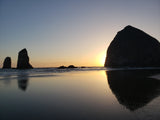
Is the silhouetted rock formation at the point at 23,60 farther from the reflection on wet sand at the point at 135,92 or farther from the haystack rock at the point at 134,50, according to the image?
the reflection on wet sand at the point at 135,92

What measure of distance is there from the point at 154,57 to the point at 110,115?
439 ft

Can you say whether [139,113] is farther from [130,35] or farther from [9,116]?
[130,35]

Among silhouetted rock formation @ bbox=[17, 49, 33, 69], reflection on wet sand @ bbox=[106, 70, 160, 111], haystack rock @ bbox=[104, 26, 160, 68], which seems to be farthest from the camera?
haystack rock @ bbox=[104, 26, 160, 68]

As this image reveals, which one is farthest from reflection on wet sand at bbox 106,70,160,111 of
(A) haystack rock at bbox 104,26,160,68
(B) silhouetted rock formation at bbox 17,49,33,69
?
(A) haystack rock at bbox 104,26,160,68

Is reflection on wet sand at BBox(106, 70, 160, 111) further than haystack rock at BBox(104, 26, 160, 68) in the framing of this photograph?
No

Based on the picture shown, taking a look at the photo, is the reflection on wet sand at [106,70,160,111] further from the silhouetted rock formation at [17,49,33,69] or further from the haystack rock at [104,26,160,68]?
the haystack rock at [104,26,160,68]

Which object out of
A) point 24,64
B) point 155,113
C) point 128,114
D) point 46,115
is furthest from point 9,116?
point 24,64

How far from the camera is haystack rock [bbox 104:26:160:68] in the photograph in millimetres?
123125

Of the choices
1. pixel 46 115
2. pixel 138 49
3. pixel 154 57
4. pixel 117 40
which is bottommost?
pixel 46 115

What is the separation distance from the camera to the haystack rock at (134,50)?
123 meters

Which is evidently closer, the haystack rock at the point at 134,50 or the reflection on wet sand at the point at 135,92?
the reflection on wet sand at the point at 135,92

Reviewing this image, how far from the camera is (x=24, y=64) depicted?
11619 cm

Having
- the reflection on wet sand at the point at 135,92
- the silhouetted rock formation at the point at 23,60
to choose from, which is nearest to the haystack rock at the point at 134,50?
the silhouetted rock formation at the point at 23,60

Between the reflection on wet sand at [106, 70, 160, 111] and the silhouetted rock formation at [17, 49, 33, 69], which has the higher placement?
the silhouetted rock formation at [17, 49, 33, 69]
